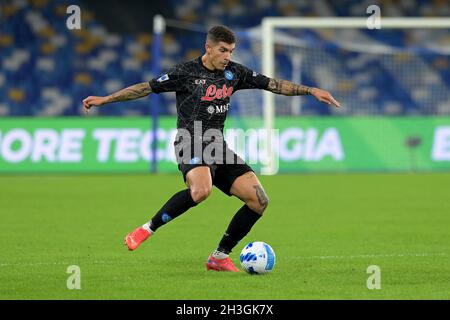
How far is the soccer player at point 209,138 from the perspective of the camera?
29.3 ft

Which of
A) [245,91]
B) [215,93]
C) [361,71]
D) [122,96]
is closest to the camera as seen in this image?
[122,96]

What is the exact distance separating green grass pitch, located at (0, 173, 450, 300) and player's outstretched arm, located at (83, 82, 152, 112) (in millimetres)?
1443

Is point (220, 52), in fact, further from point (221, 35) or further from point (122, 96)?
point (122, 96)

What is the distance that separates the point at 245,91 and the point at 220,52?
14.8m

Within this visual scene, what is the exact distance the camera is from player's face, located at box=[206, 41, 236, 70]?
9000mm

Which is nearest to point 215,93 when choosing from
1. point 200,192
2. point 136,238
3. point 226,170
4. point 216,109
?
point 216,109

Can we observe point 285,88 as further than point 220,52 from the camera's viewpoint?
Yes

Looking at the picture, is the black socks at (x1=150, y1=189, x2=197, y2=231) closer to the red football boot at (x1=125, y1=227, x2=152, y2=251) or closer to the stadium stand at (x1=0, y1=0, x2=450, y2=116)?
the red football boot at (x1=125, y1=227, x2=152, y2=251)

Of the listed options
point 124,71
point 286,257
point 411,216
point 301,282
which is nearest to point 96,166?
point 124,71

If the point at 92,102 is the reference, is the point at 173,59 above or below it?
above

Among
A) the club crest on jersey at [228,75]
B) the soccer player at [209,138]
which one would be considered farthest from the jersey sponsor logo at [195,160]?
the club crest on jersey at [228,75]

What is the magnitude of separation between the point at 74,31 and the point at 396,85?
9.21 m

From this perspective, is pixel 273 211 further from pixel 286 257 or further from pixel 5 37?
pixel 5 37

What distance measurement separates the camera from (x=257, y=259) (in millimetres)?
8742
